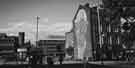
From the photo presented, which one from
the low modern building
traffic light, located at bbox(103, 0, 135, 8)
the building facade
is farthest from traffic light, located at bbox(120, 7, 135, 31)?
the low modern building

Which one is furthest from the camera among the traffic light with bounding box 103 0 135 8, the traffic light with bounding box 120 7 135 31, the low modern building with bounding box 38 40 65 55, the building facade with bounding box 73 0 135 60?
the low modern building with bounding box 38 40 65 55

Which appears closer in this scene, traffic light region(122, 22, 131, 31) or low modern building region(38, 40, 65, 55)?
traffic light region(122, 22, 131, 31)

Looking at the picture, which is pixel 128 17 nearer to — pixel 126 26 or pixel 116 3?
pixel 126 26

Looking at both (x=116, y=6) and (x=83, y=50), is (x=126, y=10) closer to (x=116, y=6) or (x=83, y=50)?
(x=116, y=6)

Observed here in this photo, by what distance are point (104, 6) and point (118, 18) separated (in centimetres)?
284

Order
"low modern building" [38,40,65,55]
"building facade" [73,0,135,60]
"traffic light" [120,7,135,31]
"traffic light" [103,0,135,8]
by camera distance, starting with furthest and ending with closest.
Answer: "low modern building" [38,40,65,55], "traffic light" [120,7,135,31], "traffic light" [103,0,135,8], "building facade" [73,0,135,60]

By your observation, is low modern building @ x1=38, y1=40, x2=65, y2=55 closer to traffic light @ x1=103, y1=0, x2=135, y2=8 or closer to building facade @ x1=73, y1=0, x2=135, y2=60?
building facade @ x1=73, y1=0, x2=135, y2=60

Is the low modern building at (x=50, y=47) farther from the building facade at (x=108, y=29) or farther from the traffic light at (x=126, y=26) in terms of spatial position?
the traffic light at (x=126, y=26)

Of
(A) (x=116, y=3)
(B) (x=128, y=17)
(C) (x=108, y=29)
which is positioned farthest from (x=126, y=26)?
(C) (x=108, y=29)

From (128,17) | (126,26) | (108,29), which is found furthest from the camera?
(108,29)

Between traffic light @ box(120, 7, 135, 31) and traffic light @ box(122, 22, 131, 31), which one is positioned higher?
traffic light @ box(120, 7, 135, 31)

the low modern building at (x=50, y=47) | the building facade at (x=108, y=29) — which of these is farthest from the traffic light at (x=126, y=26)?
the low modern building at (x=50, y=47)

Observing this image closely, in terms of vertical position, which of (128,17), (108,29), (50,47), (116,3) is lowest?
(50,47)

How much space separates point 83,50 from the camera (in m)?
9.67
